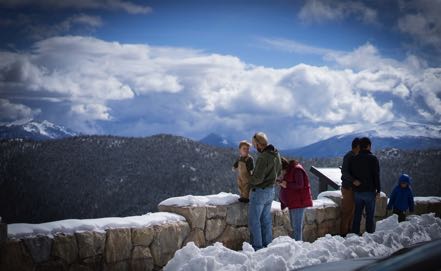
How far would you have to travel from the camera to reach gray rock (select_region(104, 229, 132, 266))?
4789 mm

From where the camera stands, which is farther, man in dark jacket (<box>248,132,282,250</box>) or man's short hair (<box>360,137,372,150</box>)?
man's short hair (<box>360,137,372,150</box>)

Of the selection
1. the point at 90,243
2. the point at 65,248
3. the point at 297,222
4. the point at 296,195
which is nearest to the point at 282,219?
the point at 297,222

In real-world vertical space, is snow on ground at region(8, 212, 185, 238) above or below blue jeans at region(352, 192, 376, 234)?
above

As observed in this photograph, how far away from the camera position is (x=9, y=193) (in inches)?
2712

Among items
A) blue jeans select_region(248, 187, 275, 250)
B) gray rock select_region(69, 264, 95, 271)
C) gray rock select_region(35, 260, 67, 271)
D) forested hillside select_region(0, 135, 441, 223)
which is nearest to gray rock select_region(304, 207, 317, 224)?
blue jeans select_region(248, 187, 275, 250)

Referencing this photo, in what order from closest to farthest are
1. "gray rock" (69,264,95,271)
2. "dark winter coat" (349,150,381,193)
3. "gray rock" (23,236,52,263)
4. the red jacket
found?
"gray rock" (23,236,52,263)
"gray rock" (69,264,95,271)
the red jacket
"dark winter coat" (349,150,381,193)

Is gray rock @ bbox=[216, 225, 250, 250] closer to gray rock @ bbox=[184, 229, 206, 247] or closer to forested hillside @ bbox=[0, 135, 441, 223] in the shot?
gray rock @ bbox=[184, 229, 206, 247]

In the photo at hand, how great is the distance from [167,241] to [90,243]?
1040 millimetres

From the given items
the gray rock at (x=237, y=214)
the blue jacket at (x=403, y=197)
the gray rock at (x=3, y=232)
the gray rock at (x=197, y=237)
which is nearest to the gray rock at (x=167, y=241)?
the gray rock at (x=197, y=237)

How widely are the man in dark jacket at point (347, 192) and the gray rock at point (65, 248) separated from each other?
186 inches

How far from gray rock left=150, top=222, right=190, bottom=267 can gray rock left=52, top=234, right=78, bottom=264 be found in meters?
0.98

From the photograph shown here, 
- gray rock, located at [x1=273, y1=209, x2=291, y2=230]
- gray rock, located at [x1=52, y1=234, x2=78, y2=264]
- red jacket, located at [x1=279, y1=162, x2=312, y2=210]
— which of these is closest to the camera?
gray rock, located at [x1=52, y1=234, x2=78, y2=264]

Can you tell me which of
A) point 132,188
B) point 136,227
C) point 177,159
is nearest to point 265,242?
point 136,227

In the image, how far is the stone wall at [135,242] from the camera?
417cm
